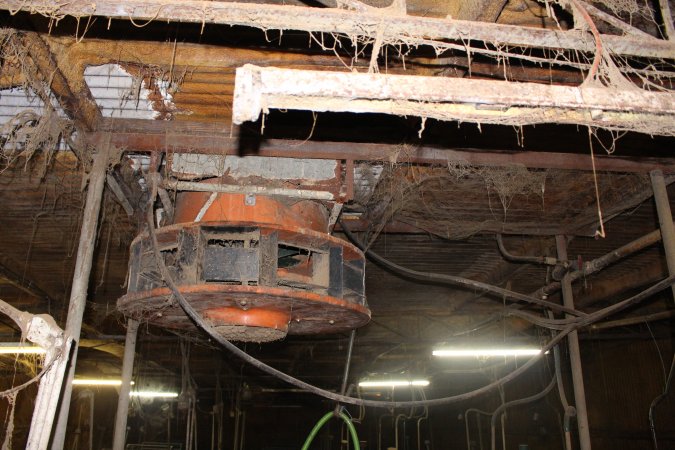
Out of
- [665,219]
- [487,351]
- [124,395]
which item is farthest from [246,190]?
[487,351]

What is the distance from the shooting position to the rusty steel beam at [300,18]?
7.34 feet

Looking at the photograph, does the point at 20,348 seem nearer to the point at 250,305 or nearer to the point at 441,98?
the point at 250,305

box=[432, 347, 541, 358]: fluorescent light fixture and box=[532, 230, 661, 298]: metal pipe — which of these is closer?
box=[532, 230, 661, 298]: metal pipe

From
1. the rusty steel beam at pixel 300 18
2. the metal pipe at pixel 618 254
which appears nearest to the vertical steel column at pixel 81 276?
the rusty steel beam at pixel 300 18

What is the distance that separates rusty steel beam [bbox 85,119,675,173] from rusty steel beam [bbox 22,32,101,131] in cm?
15

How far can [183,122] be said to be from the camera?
13.0 ft

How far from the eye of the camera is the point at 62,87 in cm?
333

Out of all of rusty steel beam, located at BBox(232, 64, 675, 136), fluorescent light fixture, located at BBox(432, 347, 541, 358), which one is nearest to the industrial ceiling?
rusty steel beam, located at BBox(232, 64, 675, 136)

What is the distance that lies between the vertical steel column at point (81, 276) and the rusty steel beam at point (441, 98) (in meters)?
2.07

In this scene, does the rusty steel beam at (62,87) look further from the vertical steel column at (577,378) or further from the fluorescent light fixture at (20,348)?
the vertical steel column at (577,378)

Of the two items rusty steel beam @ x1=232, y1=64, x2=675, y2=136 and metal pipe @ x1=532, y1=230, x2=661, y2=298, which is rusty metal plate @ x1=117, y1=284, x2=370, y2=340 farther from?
metal pipe @ x1=532, y1=230, x2=661, y2=298

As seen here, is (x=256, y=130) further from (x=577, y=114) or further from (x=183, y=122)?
(x=577, y=114)

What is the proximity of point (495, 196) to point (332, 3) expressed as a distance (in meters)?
3.44

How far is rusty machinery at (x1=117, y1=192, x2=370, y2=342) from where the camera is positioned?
3.23 meters
